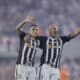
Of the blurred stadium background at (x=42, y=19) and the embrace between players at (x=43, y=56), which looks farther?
the blurred stadium background at (x=42, y=19)

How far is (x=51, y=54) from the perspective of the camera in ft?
10.8

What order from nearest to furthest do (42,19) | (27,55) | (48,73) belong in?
(48,73)
(27,55)
(42,19)

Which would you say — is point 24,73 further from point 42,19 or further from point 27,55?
point 42,19

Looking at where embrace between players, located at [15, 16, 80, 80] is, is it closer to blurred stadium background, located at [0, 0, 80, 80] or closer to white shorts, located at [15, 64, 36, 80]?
white shorts, located at [15, 64, 36, 80]

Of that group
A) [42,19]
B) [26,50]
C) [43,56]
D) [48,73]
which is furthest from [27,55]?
[42,19]

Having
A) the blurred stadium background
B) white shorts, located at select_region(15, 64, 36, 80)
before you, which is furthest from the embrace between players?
the blurred stadium background

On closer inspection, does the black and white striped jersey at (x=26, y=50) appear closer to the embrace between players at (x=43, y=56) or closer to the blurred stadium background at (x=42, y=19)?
the embrace between players at (x=43, y=56)

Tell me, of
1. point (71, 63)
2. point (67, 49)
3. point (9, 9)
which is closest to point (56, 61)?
point (67, 49)

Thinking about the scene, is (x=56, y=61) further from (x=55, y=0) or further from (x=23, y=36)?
(x=55, y=0)

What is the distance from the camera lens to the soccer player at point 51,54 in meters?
3.24

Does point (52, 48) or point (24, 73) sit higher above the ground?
point (52, 48)

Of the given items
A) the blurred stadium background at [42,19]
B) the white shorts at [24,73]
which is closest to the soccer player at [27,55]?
the white shorts at [24,73]

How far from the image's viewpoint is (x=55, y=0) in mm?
4660

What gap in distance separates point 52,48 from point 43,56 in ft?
0.42
